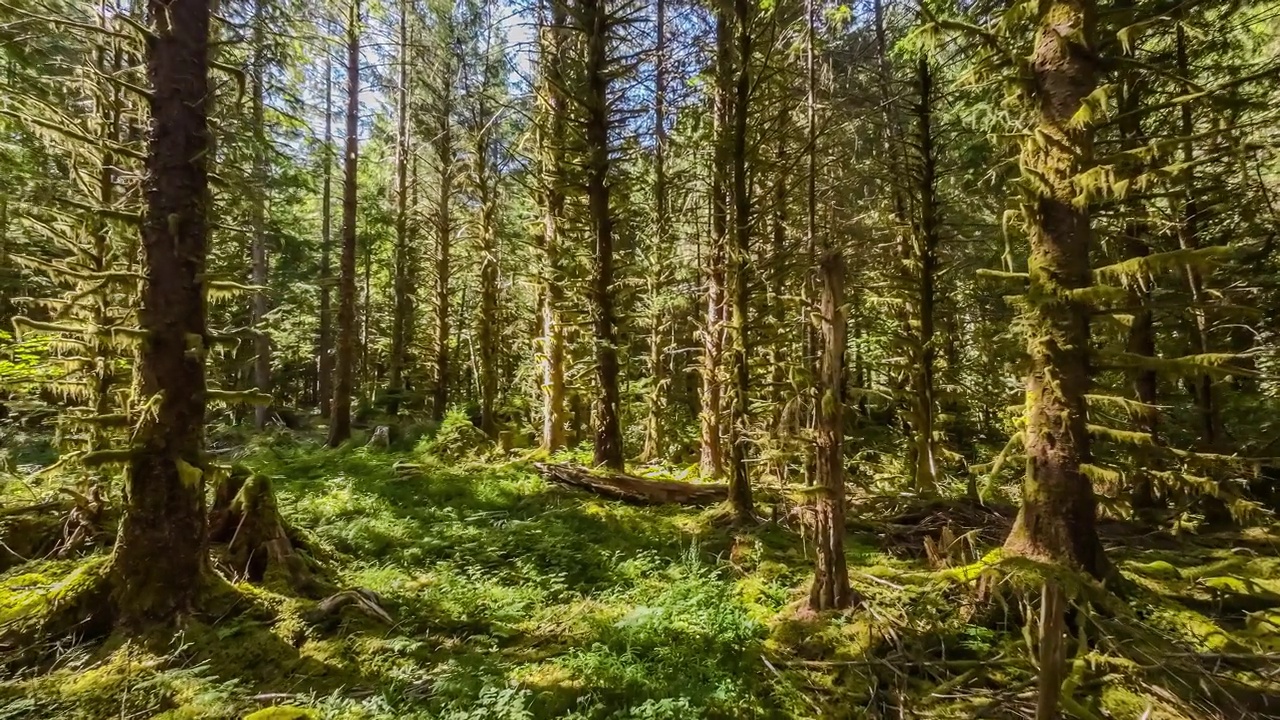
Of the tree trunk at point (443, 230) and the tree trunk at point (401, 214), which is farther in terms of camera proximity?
the tree trunk at point (401, 214)

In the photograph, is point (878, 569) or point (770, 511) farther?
point (770, 511)

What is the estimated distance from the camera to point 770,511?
8.67m

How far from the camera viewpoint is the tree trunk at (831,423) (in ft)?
15.8

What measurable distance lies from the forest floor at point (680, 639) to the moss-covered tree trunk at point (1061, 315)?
60cm

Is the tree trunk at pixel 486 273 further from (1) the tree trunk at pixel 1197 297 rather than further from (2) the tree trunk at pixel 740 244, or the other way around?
(1) the tree trunk at pixel 1197 297

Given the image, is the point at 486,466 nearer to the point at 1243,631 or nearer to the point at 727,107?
the point at 727,107

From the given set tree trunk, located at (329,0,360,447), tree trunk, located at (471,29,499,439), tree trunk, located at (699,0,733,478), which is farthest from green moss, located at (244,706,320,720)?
tree trunk, located at (329,0,360,447)

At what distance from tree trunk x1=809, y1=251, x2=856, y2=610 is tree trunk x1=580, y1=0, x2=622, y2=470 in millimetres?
5313

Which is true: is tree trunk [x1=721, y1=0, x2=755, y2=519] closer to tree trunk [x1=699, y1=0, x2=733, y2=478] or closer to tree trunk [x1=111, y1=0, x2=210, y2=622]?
tree trunk [x1=699, y1=0, x2=733, y2=478]

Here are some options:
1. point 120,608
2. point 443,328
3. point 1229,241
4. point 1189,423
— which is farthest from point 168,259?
point 1189,423

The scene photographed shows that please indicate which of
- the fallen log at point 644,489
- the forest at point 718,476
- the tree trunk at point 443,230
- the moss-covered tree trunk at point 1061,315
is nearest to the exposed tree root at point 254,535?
the forest at point 718,476

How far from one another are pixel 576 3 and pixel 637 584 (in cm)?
974

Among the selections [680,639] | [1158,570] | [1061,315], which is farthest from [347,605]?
[1158,570]

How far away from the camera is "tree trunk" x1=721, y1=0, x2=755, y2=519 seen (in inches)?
292
